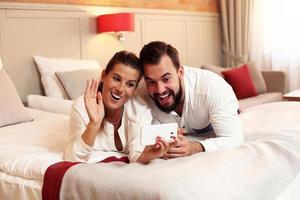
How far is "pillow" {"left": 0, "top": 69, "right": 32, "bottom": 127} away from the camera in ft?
7.90

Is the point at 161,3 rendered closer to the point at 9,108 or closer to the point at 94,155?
the point at 9,108

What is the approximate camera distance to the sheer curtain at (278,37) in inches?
189

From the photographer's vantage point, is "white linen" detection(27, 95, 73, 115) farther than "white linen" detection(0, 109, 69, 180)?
Yes

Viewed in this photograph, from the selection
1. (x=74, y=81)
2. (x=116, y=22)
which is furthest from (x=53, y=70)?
(x=116, y=22)

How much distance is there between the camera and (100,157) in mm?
1654

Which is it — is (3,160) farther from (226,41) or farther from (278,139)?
(226,41)

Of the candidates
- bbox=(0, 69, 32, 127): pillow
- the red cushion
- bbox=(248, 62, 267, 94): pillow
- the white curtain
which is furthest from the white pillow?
the white curtain

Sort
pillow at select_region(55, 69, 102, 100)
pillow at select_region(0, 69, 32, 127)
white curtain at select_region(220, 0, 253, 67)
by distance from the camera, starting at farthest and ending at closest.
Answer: white curtain at select_region(220, 0, 253, 67), pillow at select_region(55, 69, 102, 100), pillow at select_region(0, 69, 32, 127)

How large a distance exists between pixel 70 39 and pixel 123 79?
6.53 ft

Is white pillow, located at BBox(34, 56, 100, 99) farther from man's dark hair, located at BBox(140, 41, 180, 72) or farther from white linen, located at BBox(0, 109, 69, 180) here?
man's dark hair, located at BBox(140, 41, 180, 72)

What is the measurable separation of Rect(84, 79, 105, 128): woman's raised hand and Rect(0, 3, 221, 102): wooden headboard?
171 centimetres

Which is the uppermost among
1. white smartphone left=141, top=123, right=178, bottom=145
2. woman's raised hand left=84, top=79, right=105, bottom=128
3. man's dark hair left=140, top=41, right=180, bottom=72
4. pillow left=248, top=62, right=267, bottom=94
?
man's dark hair left=140, top=41, right=180, bottom=72

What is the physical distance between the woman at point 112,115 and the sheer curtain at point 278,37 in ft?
11.8

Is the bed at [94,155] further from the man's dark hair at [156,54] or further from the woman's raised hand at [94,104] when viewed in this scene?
the man's dark hair at [156,54]
